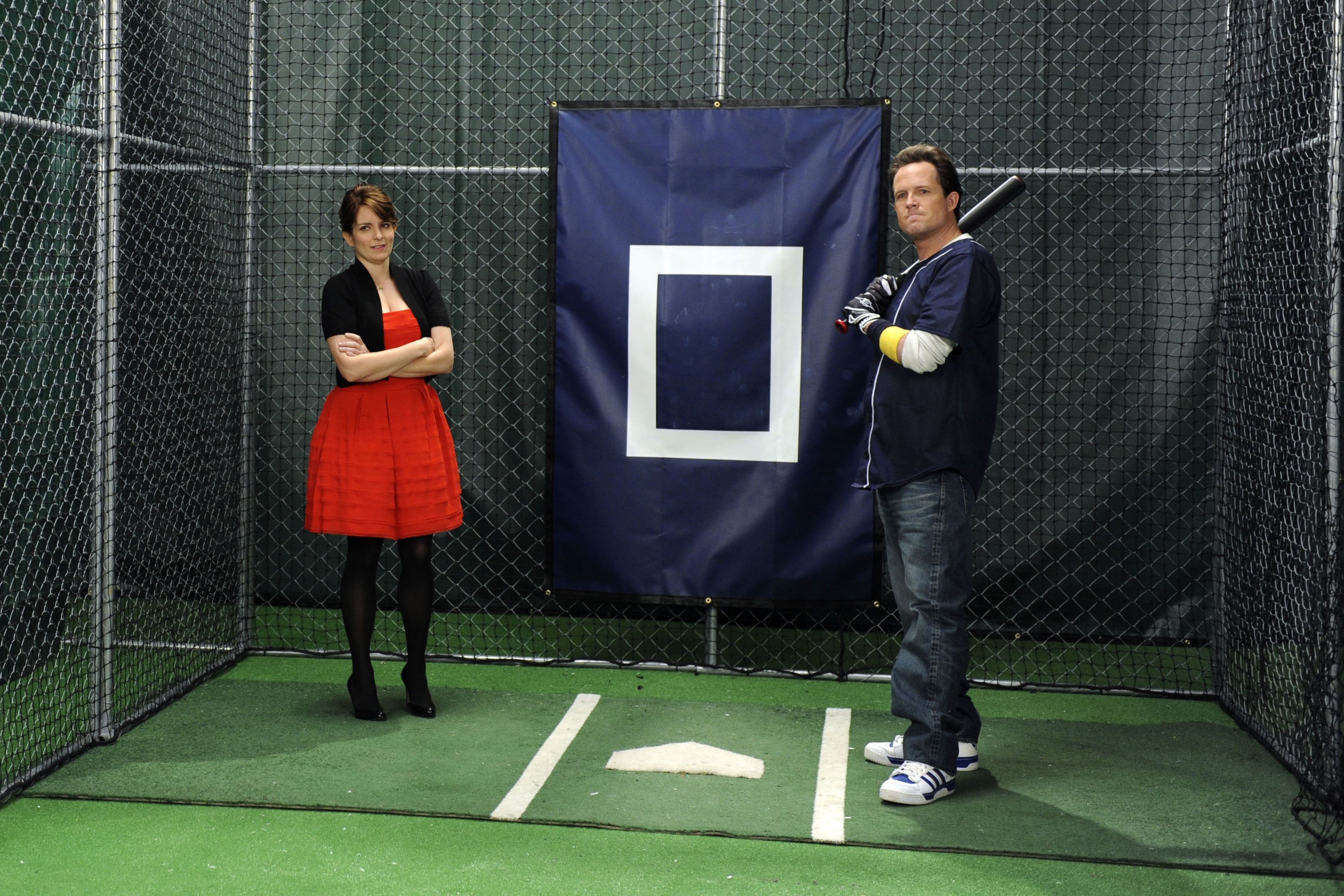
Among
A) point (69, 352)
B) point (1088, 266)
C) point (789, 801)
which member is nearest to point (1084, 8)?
point (1088, 266)

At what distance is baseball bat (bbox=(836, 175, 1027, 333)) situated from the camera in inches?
143

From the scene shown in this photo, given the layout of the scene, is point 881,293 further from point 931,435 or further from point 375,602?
point 375,602

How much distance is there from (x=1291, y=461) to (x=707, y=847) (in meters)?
2.10

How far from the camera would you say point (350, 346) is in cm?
400

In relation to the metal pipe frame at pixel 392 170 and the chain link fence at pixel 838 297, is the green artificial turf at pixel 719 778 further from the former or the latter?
the metal pipe frame at pixel 392 170

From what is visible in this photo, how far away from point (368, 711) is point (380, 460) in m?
0.83

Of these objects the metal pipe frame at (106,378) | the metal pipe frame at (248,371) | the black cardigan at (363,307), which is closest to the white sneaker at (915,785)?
the black cardigan at (363,307)

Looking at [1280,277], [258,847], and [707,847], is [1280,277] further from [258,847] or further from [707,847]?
[258,847]

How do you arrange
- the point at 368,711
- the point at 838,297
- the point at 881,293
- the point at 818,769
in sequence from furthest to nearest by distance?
1. the point at 838,297
2. the point at 368,711
3. the point at 818,769
4. the point at 881,293

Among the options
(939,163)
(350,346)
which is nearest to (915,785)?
(939,163)

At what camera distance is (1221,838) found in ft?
10.9

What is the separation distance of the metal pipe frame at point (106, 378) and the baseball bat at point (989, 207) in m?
2.16

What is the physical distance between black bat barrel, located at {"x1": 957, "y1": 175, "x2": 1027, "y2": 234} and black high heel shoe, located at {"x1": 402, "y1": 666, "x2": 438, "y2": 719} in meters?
2.25

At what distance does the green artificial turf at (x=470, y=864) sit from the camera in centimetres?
297
